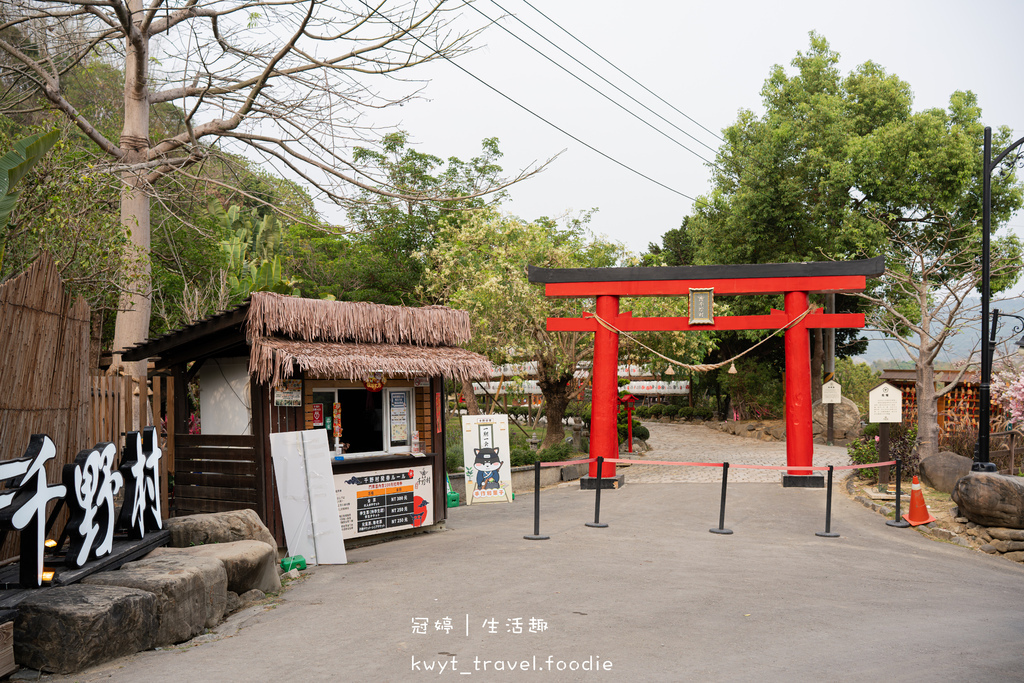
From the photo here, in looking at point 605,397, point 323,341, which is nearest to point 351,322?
point 323,341

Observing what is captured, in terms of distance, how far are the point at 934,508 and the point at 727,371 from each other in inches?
823

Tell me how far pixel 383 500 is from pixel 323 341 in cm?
247

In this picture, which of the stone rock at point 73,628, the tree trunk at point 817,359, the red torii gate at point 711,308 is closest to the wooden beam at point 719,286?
the red torii gate at point 711,308

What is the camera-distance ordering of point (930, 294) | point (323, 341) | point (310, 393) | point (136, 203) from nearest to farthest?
point (323, 341) < point (310, 393) < point (136, 203) < point (930, 294)

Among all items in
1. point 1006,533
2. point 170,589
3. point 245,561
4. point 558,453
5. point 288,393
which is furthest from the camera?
point 558,453

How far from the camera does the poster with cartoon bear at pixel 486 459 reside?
1387cm

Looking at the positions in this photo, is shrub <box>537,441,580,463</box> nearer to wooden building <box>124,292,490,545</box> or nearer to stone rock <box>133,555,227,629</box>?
wooden building <box>124,292,490,545</box>

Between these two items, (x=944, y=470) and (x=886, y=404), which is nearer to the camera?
(x=944, y=470)

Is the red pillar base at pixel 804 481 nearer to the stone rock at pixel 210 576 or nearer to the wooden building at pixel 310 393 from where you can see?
the wooden building at pixel 310 393

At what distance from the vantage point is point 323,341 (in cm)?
1012

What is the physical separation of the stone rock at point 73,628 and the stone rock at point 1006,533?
11.6 meters

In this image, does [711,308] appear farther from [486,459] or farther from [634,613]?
[634,613]

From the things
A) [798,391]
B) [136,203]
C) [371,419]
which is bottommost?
[371,419]

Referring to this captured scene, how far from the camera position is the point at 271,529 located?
955 centimetres
